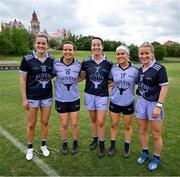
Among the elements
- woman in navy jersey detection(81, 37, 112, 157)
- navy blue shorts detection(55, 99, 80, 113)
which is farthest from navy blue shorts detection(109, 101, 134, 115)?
navy blue shorts detection(55, 99, 80, 113)

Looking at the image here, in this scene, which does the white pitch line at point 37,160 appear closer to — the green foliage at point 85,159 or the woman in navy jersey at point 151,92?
the green foliage at point 85,159

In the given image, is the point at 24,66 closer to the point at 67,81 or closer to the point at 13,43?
the point at 67,81

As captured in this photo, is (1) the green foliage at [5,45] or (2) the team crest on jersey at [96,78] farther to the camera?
(1) the green foliage at [5,45]

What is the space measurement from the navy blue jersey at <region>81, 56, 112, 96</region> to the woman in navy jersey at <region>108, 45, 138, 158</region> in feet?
0.44

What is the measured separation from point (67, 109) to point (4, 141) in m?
1.85

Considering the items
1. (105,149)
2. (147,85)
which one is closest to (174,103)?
(105,149)

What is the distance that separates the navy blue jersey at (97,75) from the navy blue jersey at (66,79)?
0.21 meters

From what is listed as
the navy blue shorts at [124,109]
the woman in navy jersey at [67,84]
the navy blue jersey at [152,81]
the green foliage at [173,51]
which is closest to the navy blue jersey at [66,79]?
the woman in navy jersey at [67,84]

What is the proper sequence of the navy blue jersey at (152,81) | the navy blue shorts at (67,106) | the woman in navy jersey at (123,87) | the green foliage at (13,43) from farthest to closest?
the green foliage at (13,43) → the navy blue shorts at (67,106) → the woman in navy jersey at (123,87) → the navy blue jersey at (152,81)

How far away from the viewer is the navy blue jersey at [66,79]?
5156 millimetres

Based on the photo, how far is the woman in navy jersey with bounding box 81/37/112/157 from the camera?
5.16 m

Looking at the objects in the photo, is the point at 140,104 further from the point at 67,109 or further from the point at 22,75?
the point at 22,75

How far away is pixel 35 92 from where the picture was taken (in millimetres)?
5117

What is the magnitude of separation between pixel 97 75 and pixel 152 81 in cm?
107
